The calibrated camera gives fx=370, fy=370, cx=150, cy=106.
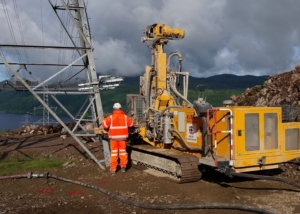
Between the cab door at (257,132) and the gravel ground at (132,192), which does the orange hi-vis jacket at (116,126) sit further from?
the cab door at (257,132)

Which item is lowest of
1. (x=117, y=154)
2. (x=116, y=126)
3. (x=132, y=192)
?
(x=132, y=192)

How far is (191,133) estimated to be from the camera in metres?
9.62

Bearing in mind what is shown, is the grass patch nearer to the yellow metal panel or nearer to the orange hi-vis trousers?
the orange hi-vis trousers

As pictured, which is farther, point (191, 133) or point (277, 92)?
point (277, 92)

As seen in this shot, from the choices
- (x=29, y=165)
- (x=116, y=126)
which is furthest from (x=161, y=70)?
(x=29, y=165)

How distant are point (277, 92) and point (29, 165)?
10.9m

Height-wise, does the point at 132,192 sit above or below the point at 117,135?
below

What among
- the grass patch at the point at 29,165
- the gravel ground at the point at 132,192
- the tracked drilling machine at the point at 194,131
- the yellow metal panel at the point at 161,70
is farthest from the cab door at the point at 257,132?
the grass patch at the point at 29,165

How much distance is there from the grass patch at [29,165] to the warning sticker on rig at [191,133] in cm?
442

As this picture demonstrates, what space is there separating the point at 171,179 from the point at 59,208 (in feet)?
10.4

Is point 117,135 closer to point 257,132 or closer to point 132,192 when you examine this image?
point 132,192

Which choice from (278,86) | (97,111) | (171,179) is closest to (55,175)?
(97,111)

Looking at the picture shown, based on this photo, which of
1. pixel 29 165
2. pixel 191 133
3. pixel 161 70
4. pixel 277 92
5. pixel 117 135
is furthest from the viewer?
pixel 277 92

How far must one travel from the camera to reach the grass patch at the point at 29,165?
1116 centimetres
